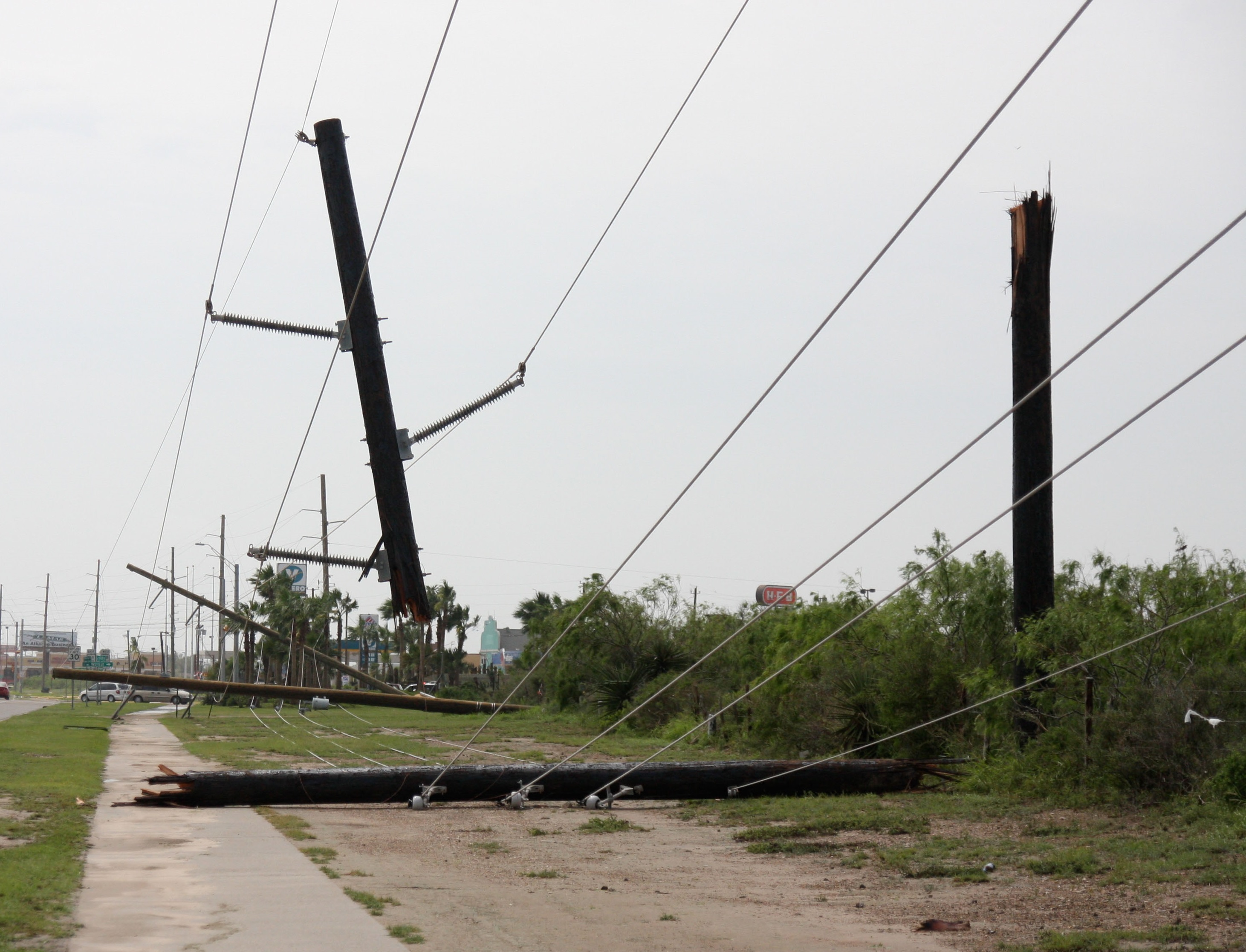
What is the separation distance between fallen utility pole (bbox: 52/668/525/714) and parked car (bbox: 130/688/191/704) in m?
45.0

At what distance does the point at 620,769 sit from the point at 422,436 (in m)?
7.62

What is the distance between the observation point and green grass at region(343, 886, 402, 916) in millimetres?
8905

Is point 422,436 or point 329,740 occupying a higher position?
point 422,436

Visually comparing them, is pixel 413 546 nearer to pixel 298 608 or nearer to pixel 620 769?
pixel 620 769

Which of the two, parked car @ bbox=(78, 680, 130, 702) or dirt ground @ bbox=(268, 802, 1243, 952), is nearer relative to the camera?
dirt ground @ bbox=(268, 802, 1243, 952)

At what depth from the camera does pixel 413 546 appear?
422 inches

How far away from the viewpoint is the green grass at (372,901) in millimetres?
8905

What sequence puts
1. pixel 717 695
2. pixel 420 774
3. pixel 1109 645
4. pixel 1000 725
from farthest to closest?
pixel 717 695 < pixel 1000 725 < pixel 420 774 < pixel 1109 645

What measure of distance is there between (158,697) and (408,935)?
4096 inches

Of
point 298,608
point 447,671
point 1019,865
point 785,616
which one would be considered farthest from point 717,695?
point 447,671

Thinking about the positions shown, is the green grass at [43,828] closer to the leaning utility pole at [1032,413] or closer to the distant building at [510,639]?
the leaning utility pole at [1032,413]

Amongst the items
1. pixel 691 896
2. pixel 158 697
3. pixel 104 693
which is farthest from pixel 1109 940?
pixel 158 697

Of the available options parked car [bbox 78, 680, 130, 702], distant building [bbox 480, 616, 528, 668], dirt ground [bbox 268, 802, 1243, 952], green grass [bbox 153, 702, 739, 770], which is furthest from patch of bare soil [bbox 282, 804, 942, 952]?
distant building [bbox 480, 616, 528, 668]

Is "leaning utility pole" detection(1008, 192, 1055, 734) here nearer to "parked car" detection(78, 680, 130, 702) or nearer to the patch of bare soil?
the patch of bare soil
